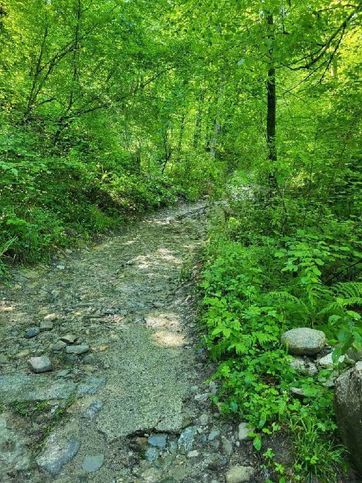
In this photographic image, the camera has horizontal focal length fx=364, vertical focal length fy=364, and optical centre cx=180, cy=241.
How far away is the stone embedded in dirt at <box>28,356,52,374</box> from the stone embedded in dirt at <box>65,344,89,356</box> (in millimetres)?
299

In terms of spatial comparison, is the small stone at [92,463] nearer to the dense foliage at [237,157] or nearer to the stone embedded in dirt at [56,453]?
the stone embedded in dirt at [56,453]

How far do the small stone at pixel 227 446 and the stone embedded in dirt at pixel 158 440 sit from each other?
506 millimetres

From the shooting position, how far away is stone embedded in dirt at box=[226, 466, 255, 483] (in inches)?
109

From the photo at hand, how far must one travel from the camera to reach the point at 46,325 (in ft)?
16.8

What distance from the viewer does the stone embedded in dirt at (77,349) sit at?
14.7 feet

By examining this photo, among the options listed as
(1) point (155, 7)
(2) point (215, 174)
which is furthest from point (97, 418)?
(1) point (155, 7)

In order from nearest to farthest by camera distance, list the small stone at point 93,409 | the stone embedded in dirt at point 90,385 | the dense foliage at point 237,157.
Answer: the small stone at point 93,409 → the dense foliage at point 237,157 → the stone embedded in dirt at point 90,385

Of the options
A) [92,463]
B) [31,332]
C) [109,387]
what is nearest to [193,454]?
[92,463]

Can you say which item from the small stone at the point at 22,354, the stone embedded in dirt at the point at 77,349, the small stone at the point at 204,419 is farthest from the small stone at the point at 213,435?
the small stone at the point at 22,354

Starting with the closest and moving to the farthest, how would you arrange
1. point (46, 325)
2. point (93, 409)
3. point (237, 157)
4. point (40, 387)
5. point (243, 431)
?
1. point (243, 431)
2. point (93, 409)
3. point (40, 387)
4. point (46, 325)
5. point (237, 157)

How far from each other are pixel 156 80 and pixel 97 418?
10902mm

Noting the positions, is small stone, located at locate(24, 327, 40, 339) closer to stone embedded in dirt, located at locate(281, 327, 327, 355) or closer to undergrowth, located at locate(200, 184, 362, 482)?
undergrowth, located at locate(200, 184, 362, 482)

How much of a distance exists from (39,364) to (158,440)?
5.74 feet

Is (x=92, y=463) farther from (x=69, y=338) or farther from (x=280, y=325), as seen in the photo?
(x=280, y=325)
